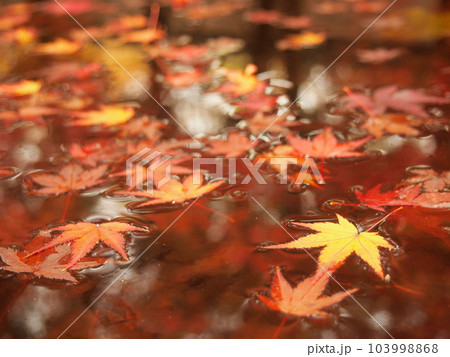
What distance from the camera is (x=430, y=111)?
125cm

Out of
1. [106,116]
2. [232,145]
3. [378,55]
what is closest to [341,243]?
[232,145]

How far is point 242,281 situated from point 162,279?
0.13 m

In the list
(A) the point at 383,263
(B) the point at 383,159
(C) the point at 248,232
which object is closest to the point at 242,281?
(C) the point at 248,232

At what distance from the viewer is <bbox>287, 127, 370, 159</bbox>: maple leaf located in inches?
41.9

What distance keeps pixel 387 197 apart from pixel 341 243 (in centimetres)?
17

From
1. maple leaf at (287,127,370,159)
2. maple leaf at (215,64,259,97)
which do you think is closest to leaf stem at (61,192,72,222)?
maple leaf at (287,127,370,159)

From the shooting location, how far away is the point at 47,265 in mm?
793

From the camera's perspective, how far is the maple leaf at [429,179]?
933 millimetres

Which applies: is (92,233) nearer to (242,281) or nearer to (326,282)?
(242,281)

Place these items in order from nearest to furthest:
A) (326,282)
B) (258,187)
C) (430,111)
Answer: (326,282)
(258,187)
(430,111)

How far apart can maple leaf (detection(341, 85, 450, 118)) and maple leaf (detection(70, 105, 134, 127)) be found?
0.61 metres

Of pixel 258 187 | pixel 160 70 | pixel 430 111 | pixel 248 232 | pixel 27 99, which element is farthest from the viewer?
pixel 160 70

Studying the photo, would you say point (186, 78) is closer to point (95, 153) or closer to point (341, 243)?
point (95, 153)

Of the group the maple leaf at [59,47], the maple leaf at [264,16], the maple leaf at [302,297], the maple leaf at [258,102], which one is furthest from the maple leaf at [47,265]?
the maple leaf at [264,16]
